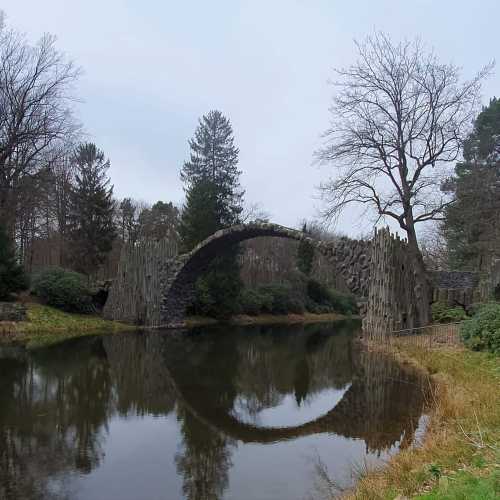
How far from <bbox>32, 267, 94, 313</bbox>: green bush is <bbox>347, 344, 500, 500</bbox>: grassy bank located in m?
15.8

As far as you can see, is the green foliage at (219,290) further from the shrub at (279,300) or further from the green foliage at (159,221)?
the green foliage at (159,221)

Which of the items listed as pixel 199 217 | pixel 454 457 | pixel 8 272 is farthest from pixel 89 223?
pixel 454 457

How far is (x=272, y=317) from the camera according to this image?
31109 mm

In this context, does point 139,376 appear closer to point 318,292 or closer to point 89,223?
point 89,223

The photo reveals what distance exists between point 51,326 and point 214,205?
1303 cm

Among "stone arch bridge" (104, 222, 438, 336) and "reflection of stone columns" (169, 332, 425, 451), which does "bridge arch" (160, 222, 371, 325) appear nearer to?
"stone arch bridge" (104, 222, 438, 336)

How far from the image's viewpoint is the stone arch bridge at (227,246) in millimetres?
15367

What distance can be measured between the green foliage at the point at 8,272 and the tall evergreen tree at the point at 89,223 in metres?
10.2

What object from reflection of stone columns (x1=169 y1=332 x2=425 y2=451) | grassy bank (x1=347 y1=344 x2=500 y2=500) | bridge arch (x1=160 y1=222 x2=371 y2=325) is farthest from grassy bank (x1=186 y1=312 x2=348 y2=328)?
grassy bank (x1=347 y1=344 x2=500 y2=500)

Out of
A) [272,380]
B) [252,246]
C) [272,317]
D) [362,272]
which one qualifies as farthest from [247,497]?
[252,246]

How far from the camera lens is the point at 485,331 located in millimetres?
10797

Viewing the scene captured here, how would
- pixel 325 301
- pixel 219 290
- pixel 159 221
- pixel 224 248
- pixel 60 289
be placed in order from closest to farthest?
pixel 60 289 < pixel 224 248 < pixel 219 290 < pixel 325 301 < pixel 159 221

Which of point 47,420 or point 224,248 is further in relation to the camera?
point 224,248

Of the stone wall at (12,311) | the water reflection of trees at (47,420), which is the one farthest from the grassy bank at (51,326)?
the water reflection of trees at (47,420)
